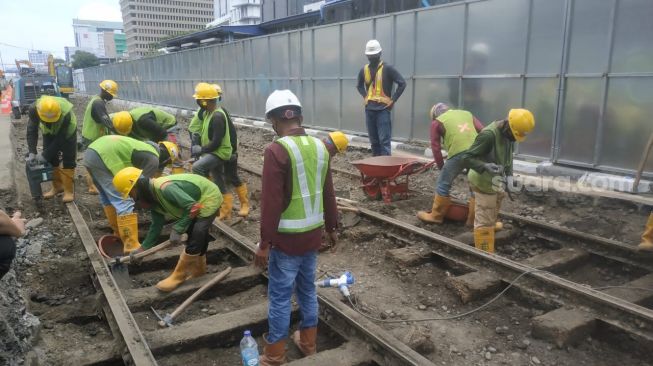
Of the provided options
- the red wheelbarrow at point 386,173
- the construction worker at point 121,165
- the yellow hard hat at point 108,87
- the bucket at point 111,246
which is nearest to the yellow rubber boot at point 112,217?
the bucket at point 111,246

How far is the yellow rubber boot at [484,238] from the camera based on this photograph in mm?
5320

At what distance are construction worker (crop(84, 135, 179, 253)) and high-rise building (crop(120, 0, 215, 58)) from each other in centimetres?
12819

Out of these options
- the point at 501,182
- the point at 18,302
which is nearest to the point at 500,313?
the point at 501,182

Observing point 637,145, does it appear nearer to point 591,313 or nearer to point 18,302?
point 591,313

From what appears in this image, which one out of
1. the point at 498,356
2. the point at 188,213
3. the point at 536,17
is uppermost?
the point at 536,17

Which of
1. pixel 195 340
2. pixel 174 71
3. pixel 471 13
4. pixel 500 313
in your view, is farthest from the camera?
pixel 174 71

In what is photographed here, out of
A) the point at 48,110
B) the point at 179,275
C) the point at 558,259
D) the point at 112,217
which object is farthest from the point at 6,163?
the point at 558,259

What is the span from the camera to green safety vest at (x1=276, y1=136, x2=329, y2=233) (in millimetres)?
3164

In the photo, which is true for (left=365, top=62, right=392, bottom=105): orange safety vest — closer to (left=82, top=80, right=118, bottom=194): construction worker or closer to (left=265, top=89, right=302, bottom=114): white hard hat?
(left=82, top=80, right=118, bottom=194): construction worker

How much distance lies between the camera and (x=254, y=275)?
492cm

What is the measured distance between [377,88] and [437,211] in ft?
11.4

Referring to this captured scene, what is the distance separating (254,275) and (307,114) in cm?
1136

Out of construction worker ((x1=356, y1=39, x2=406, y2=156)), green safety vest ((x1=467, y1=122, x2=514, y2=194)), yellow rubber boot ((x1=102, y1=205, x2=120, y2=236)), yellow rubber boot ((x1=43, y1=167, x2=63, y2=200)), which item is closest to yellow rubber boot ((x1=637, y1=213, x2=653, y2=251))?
green safety vest ((x1=467, y1=122, x2=514, y2=194))

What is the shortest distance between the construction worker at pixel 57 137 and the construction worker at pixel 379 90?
16.7ft
